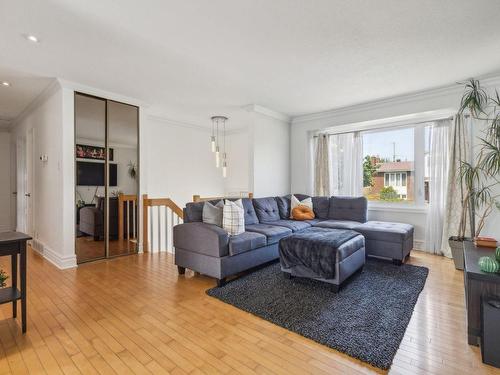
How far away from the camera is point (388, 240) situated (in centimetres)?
363

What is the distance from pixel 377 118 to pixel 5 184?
788 cm

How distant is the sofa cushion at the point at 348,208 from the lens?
178 inches

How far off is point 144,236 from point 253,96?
116 inches

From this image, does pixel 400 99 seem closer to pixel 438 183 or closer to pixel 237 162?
pixel 438 183

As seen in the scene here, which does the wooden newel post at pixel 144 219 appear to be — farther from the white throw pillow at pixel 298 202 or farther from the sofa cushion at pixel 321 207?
the sofa cushion at pixel 321 207

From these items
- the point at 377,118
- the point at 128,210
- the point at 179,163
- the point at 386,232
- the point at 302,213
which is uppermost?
the point at 377,118

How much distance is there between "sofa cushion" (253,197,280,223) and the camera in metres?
4.36

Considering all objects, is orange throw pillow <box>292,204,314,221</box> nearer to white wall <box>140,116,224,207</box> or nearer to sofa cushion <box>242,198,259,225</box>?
sofa cushion <box>242,198,259,225</box>

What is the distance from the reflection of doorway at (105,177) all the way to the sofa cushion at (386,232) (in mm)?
3625

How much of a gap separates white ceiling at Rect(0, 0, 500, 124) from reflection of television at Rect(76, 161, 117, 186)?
1.13 m

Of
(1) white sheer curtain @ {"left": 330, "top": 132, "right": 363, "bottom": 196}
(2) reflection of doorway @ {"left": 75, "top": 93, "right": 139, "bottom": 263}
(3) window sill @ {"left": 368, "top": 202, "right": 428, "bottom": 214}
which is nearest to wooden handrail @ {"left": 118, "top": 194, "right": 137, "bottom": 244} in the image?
(2) reflection of doorway @ {"left": 75, "top": 93, "right": 139, "bottom": 263}

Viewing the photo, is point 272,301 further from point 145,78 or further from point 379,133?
point 379,133

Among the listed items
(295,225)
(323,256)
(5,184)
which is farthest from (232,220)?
(5,184)

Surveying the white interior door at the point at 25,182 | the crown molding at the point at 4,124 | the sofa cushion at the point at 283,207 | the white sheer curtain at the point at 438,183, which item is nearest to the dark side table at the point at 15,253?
the white interior door at the point at 25,182
